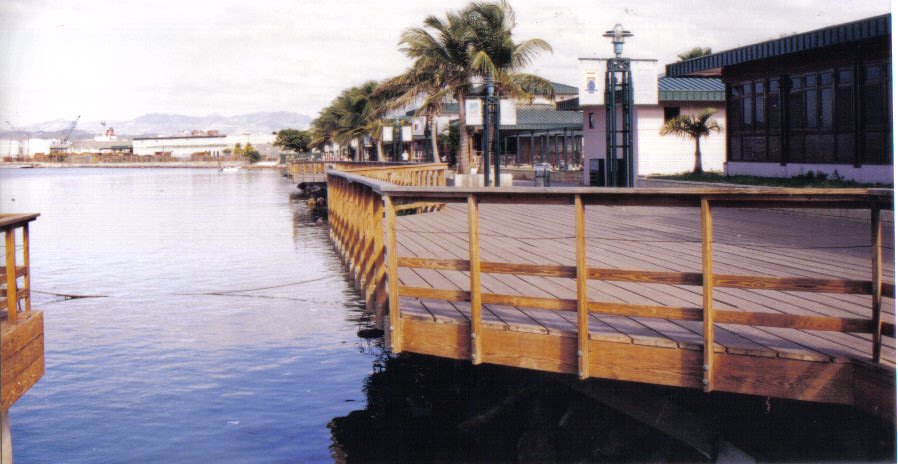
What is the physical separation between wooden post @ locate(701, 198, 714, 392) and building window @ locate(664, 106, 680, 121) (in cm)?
2546

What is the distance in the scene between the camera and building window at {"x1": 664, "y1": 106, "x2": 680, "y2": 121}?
29.9 meters

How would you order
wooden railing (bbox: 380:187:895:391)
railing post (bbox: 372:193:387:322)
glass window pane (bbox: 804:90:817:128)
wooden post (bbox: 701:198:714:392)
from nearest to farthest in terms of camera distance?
wooden railing (bbox: 380:187:895:391)
wooden post (bbox: 701:198:714:392)
railing post (bbox: 372:193:387:322)
glass window pane (bbox: 804:90:817:128)

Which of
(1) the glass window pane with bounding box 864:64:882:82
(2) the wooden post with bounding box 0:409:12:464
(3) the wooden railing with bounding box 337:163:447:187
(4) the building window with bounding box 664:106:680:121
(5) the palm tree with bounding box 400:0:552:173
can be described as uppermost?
(5) the palm tree with bounding box 400:0:552:173

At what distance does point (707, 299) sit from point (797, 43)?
1398cm

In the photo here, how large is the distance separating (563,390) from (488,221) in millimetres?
6597

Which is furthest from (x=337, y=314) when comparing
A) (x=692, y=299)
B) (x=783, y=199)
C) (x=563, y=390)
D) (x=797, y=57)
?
(x=797, y=57)

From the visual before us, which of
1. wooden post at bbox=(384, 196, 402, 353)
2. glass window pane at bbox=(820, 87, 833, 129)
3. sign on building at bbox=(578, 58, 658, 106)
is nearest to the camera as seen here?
wooden post at bbox=(384, 196, 402, 353)

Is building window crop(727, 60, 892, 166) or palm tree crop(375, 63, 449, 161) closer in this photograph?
building window crop(727, 60, 892, 166)

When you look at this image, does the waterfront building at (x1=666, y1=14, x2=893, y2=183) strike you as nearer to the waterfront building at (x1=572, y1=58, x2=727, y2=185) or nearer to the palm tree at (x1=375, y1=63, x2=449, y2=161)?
the waterfront building at (x1=572, y1=58, x2=727, y2=185)

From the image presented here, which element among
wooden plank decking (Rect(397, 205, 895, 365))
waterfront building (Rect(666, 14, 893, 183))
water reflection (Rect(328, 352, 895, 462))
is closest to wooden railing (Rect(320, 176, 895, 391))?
wooden plank decking (Rect(397, 205, 895, 365))

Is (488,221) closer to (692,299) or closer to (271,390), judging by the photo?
(271,390)

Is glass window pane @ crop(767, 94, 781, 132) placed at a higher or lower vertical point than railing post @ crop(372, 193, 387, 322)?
higher

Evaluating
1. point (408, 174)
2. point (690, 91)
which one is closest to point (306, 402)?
point (408, 174)

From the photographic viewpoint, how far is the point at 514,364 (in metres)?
6.14
